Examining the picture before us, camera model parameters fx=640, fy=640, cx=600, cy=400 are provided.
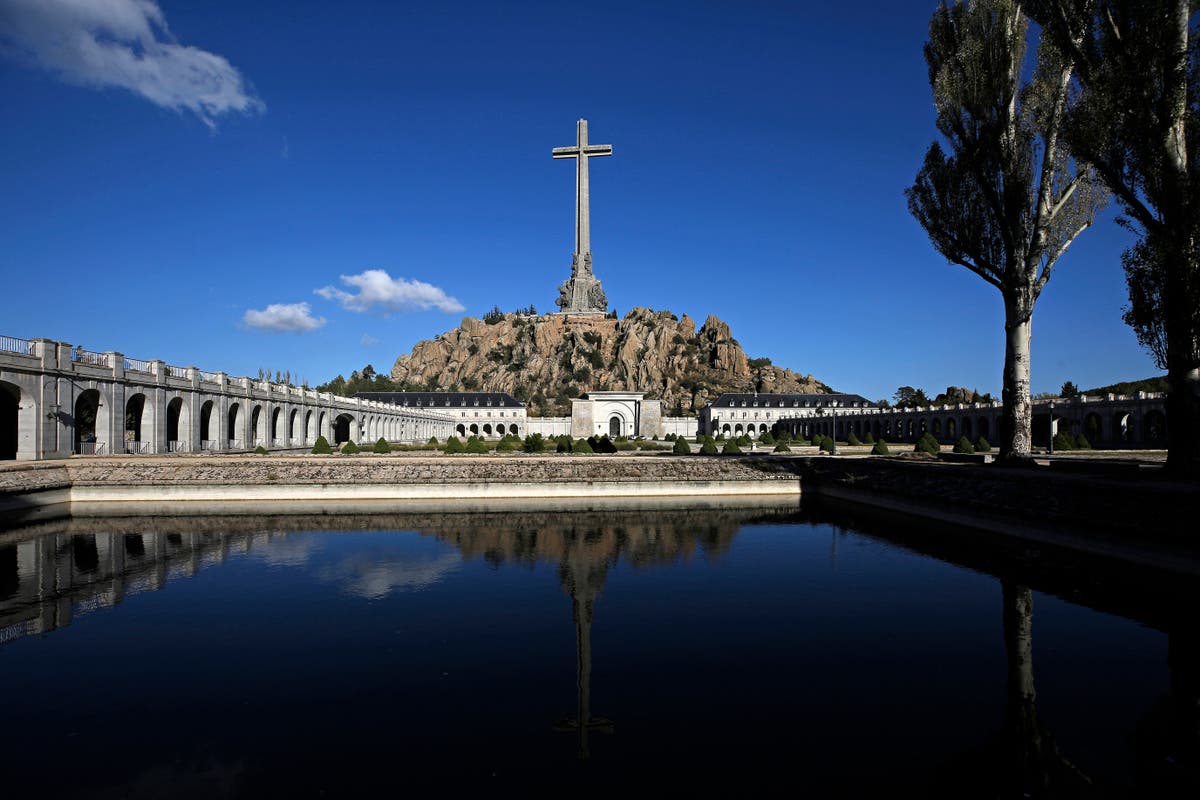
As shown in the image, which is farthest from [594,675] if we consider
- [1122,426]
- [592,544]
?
[1122,426]

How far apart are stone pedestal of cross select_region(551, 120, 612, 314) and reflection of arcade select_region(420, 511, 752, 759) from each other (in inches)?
4453

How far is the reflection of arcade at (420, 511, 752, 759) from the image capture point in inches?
588

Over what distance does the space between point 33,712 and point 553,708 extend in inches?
277

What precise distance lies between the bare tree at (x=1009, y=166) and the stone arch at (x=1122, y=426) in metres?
41.1

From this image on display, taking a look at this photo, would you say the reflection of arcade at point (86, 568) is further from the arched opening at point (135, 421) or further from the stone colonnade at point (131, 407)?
the arched opening at point (135, 421)

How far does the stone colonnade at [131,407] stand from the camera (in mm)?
31531

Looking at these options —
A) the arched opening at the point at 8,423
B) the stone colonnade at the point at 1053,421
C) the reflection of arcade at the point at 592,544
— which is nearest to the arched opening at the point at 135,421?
the arched opening at the point at 8,423

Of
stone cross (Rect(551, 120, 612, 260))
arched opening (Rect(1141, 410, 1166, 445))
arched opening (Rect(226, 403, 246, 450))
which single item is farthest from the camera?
stone cross (Rect(551, 120, 612, 260))

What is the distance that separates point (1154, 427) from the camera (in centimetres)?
5788

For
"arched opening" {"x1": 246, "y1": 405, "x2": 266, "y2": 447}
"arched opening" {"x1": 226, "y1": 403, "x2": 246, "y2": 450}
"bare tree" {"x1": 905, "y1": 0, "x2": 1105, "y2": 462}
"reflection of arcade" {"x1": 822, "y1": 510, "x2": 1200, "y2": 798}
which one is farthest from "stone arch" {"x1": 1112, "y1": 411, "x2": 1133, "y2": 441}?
"arched opening" {"x1": 226, "y1": 403, "x2": 246, "y2": 450}

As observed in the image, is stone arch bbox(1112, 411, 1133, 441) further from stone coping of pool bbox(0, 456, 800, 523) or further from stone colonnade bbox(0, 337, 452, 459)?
stone colonnade bbox(0, 337, 452, 459)

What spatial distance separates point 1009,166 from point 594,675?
2778cm

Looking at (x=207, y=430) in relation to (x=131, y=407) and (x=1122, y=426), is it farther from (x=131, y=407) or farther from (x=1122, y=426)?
(x=1122, y=426)

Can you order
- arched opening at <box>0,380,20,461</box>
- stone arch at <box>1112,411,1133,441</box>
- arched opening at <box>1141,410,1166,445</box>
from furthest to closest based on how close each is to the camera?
1. stone arch at <box>1112,411,1133,441</box>
2. arched opening at <box>1141,410,1166,445</box>
3. arched opening at <box>0,380,20,461</box>
